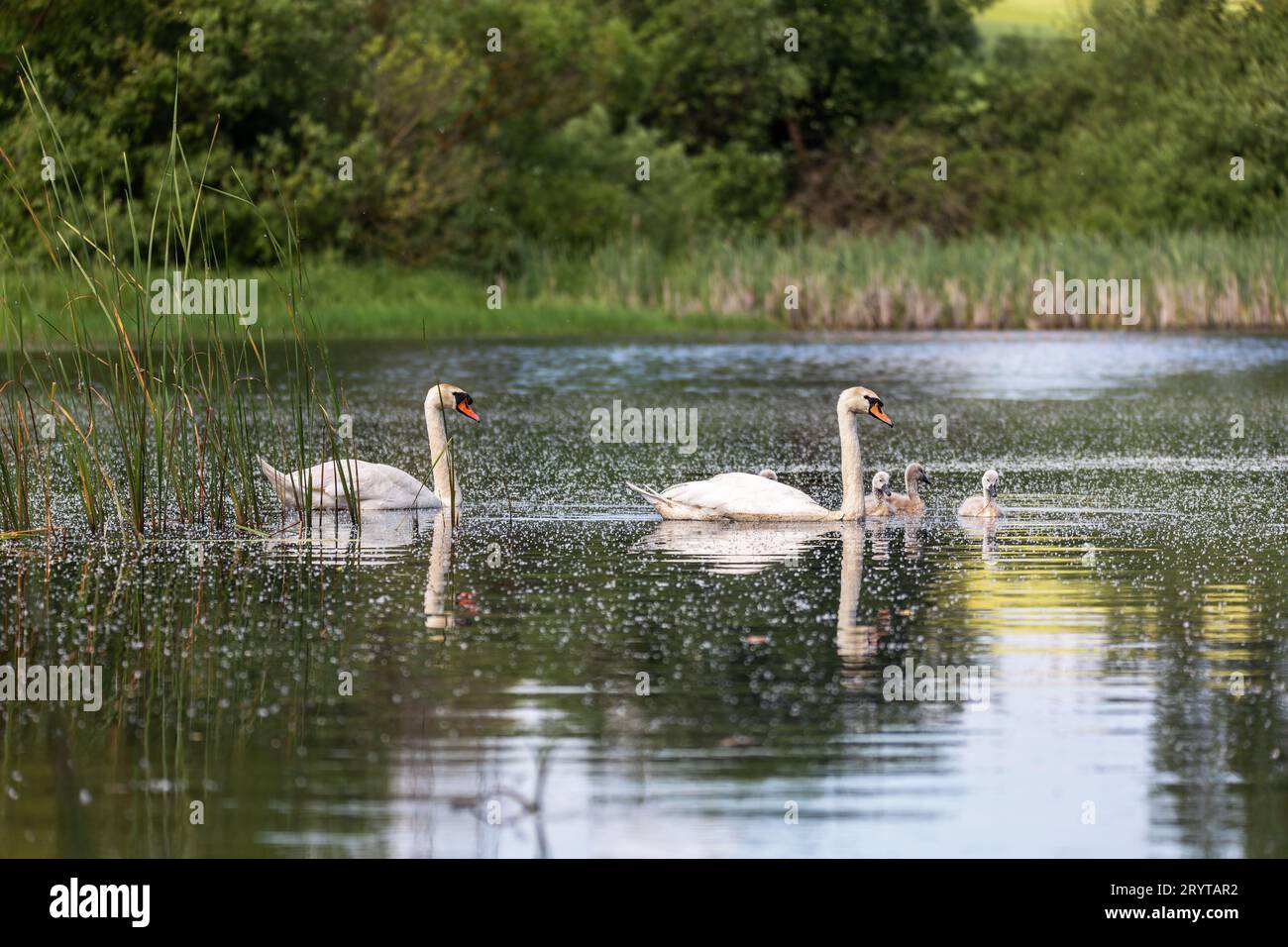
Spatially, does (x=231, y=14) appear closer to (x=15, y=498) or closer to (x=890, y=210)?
Answer: (x=890, y=210)

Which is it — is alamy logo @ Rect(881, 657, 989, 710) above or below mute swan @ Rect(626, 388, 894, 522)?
below

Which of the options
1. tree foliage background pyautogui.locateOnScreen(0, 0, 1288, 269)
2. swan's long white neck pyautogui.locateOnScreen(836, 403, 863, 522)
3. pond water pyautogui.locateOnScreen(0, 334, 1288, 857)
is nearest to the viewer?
pond water pyautogui.locateOnScreen(0, 334, 1288, 857)

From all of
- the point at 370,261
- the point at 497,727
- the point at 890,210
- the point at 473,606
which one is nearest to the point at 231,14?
the point at 370,261

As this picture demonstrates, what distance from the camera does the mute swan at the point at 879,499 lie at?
1393 cm

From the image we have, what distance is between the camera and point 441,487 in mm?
13938

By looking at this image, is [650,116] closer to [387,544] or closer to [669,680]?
[387,544]

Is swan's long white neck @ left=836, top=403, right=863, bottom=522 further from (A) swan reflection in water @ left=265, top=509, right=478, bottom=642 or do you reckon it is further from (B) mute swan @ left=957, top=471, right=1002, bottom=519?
(A) swan reflection in water @ left=265, top=509, right=478, bottom=642

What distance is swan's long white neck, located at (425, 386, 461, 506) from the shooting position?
542 inches

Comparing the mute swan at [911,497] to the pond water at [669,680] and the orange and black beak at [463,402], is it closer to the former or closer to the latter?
the pond water at [669,680]

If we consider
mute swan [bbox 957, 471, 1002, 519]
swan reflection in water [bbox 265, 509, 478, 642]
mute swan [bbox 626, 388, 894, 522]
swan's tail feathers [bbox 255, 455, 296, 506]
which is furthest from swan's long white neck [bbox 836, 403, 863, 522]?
swan's tail feathers [bbox 255, 455, 296, 506]

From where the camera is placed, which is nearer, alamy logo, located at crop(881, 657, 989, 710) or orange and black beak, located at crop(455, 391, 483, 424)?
alamy logo, located at crop(881, 657, 989, 710)
